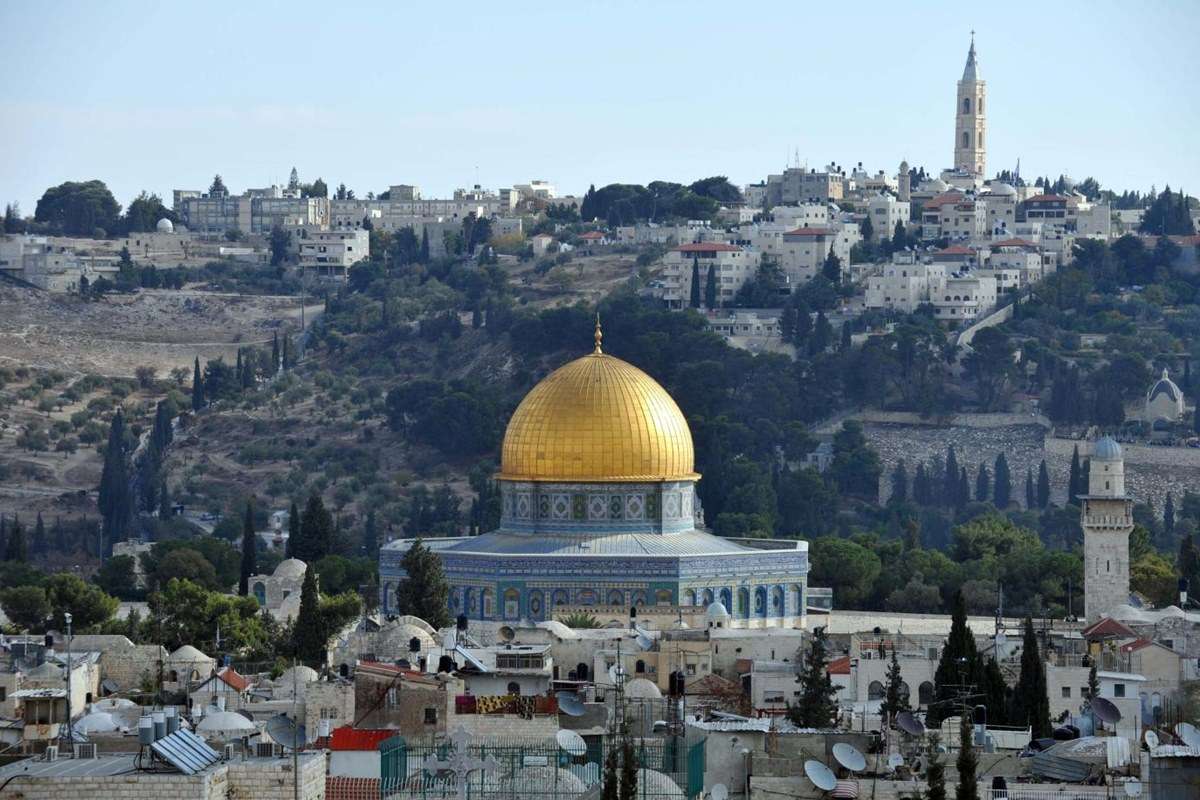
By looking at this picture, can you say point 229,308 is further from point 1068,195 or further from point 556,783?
point 556,783

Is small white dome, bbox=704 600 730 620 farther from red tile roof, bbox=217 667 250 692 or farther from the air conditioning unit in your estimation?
the air conditioning unit

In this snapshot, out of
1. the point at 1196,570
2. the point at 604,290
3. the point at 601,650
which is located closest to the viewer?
the point at 601,650

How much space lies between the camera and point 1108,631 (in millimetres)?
48594

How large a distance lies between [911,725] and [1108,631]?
1759 centimetres

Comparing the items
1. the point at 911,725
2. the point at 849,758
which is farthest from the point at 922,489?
the point at 849,758

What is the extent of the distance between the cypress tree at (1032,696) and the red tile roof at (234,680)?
7.97 meters

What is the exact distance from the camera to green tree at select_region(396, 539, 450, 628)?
5406 cm

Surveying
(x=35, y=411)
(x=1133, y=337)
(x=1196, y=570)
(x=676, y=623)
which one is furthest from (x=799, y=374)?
(x=676, y=623)

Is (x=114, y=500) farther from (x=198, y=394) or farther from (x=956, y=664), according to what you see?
(x=956, y=664)

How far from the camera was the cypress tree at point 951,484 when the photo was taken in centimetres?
9338

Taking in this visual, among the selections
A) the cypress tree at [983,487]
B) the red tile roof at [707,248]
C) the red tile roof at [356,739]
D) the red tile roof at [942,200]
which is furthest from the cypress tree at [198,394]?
the red tile roof at [356,739]

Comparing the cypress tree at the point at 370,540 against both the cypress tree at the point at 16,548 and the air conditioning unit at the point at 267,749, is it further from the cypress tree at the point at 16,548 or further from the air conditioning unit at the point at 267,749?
the air conditioning unit at the point at 267,749

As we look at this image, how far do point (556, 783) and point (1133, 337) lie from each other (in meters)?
84.8

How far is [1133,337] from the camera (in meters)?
110
